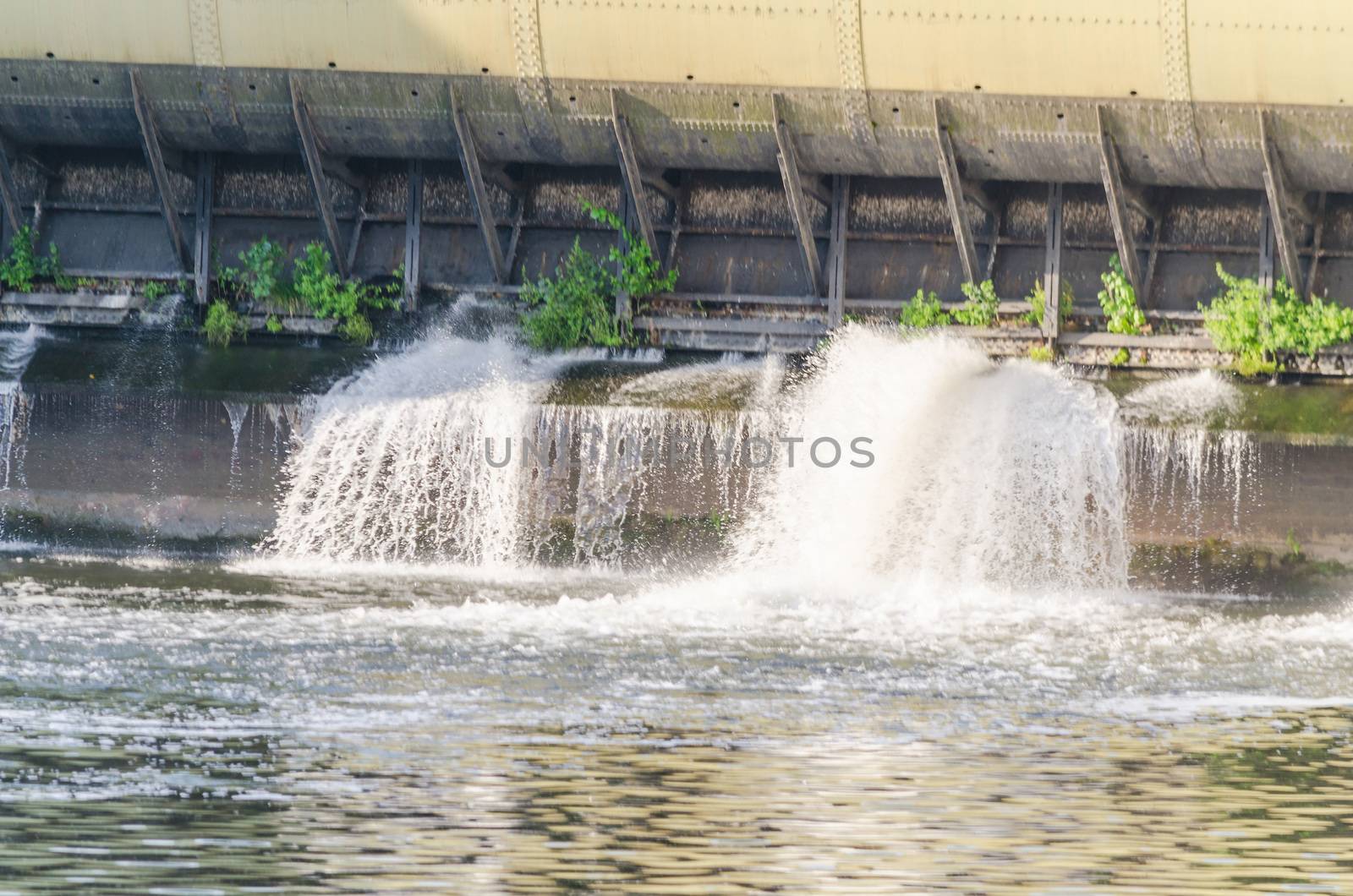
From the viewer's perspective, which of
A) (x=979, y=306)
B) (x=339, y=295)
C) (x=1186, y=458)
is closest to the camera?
(x=1186, y=458)

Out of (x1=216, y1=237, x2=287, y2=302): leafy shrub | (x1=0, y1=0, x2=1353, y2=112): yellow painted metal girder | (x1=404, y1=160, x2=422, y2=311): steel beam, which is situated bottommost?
(x1=216, y1=237, x2=287, y2=302): leafy shrub

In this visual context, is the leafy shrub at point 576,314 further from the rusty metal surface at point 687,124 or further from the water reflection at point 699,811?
the water reflection at point 699,811

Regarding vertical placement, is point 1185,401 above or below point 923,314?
below

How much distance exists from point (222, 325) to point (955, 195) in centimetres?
582

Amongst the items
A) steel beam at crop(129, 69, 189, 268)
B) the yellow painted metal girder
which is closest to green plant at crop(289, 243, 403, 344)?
steel beam at crop(129, 69, 189, 268)

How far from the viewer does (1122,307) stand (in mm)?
14609

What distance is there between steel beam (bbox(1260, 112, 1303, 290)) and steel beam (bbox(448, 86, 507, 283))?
582 cm

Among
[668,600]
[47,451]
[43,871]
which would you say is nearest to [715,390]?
[668,600]

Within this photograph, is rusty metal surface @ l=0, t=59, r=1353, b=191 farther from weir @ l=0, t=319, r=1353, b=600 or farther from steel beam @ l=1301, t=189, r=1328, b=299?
weir @ l=0, t=319, r=1353, b=600

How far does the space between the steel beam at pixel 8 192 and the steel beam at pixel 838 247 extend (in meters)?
6.71

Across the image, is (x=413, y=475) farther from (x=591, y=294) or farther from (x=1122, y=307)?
(x=1122, y=307)

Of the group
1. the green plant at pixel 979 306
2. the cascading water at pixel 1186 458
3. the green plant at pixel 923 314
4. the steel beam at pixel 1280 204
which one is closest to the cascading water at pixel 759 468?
the cascading water at pixel 1186 458

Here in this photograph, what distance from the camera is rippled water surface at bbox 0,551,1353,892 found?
6.04 meters

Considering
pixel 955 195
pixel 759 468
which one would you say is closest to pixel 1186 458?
pixel 955 195
